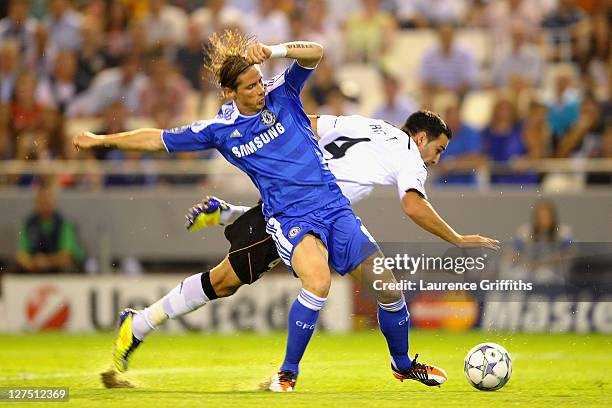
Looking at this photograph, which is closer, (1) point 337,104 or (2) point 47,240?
(2) point 47,240

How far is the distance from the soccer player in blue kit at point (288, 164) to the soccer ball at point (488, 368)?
274mm

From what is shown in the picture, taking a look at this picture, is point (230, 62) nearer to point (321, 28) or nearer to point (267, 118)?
point (267, 118)

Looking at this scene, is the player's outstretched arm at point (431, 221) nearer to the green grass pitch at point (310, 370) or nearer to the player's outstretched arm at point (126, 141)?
the green grass pitch at point (310, 370)

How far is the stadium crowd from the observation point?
52.4ft

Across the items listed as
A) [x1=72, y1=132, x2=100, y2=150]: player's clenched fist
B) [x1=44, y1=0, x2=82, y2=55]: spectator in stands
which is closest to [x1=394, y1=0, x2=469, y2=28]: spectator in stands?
[x1=44, y1=0, x2=82, y2=55]: spectator in stands

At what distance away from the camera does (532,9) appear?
17.8 metres

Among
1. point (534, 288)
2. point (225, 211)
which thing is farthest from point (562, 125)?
point (225, 211)

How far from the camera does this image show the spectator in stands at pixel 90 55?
59.3 feet

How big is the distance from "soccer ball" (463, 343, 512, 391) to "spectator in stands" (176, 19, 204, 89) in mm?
9342

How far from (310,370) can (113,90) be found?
788 cm

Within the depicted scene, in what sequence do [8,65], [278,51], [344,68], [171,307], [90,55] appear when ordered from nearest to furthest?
[278,51] < [171,307] < [344,68] < [8,65] < [90,55]

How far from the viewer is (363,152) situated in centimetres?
948

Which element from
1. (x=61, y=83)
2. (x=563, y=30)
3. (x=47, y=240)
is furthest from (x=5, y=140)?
(x=563, y=30)
